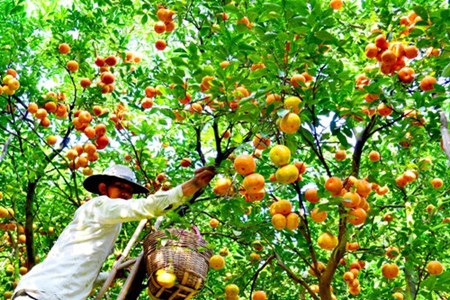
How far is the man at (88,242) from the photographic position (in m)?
2.69

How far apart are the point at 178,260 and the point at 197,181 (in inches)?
20.1

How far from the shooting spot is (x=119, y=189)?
132 inches

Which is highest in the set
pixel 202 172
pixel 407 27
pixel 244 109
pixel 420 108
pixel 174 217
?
pixel 407 27

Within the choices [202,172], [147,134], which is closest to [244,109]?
[202,172]

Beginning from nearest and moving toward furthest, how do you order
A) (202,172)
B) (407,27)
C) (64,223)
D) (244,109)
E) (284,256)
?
(244,109)
(202,172)
(407,27)
(284,256)
(64,223)

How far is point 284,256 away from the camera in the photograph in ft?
13.5

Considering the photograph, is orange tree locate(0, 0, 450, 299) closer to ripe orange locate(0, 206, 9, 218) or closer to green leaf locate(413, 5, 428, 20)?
green leaf locate(413, 5, 428, 20)

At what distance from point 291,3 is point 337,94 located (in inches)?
25.8

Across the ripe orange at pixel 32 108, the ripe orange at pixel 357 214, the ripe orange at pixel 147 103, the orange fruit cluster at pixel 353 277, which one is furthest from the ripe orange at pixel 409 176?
the ripe orange at pixel 32 108

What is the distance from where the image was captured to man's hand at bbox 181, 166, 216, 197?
2648 millimetres

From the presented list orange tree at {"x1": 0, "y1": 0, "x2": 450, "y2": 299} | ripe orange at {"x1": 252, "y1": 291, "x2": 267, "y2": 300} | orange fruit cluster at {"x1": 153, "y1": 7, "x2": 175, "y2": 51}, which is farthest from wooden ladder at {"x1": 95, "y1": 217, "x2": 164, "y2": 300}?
orange fruit cluster at {"x1": 153, "y1": 7, "x2": 175, "y2": 51}

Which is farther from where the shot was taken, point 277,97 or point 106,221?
point 106,221

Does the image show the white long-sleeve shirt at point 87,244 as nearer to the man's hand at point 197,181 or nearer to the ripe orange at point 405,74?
the man's hand at point 197,181

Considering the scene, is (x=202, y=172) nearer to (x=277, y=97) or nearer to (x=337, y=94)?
(x=277, y=97)
